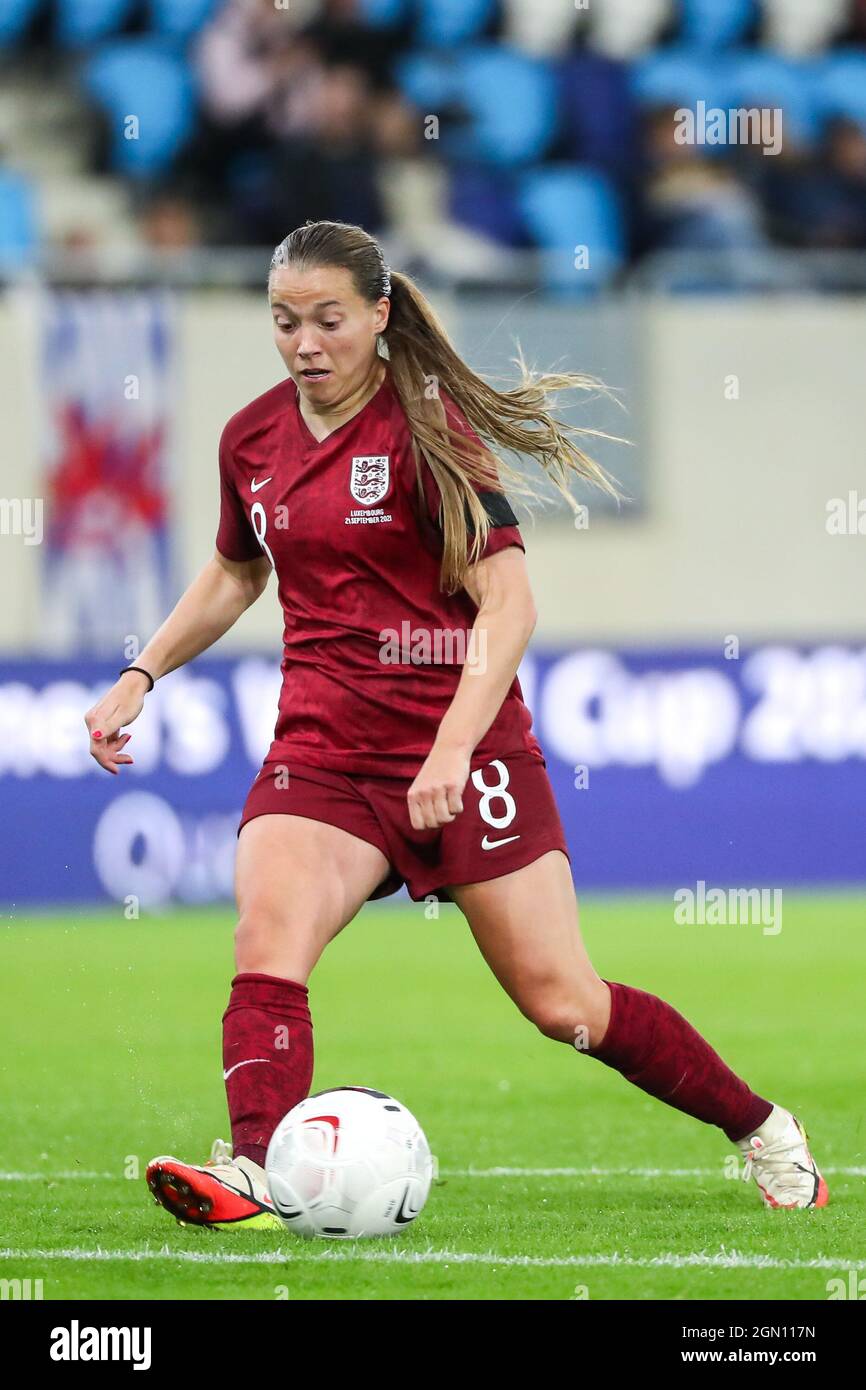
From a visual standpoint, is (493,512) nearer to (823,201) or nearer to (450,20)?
(823,201)

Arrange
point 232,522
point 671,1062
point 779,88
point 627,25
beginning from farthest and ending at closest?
point 779,88, point 627,25, point 232,522, point 671,1062

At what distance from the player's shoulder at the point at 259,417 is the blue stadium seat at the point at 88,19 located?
1313 centimetres

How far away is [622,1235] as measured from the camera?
4.61m

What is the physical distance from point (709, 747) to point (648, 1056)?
309 inches

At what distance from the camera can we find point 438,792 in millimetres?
4355

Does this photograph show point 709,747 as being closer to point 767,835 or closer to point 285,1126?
point 767,835

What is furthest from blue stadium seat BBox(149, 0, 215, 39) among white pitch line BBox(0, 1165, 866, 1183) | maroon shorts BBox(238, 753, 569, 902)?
maroon shorts BBox(238, 753, 569, 902)

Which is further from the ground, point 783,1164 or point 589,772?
point 589,772

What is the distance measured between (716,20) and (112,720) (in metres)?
15.1

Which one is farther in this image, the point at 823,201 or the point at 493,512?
the point at 823,201

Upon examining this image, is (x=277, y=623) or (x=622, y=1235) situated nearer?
(x=622, y=1235)

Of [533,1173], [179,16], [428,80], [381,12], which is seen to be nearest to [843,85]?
[428,80]

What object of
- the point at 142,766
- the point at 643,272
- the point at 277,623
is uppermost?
the point at 643,272

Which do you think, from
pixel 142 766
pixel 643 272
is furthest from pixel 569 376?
pixel 643 272
